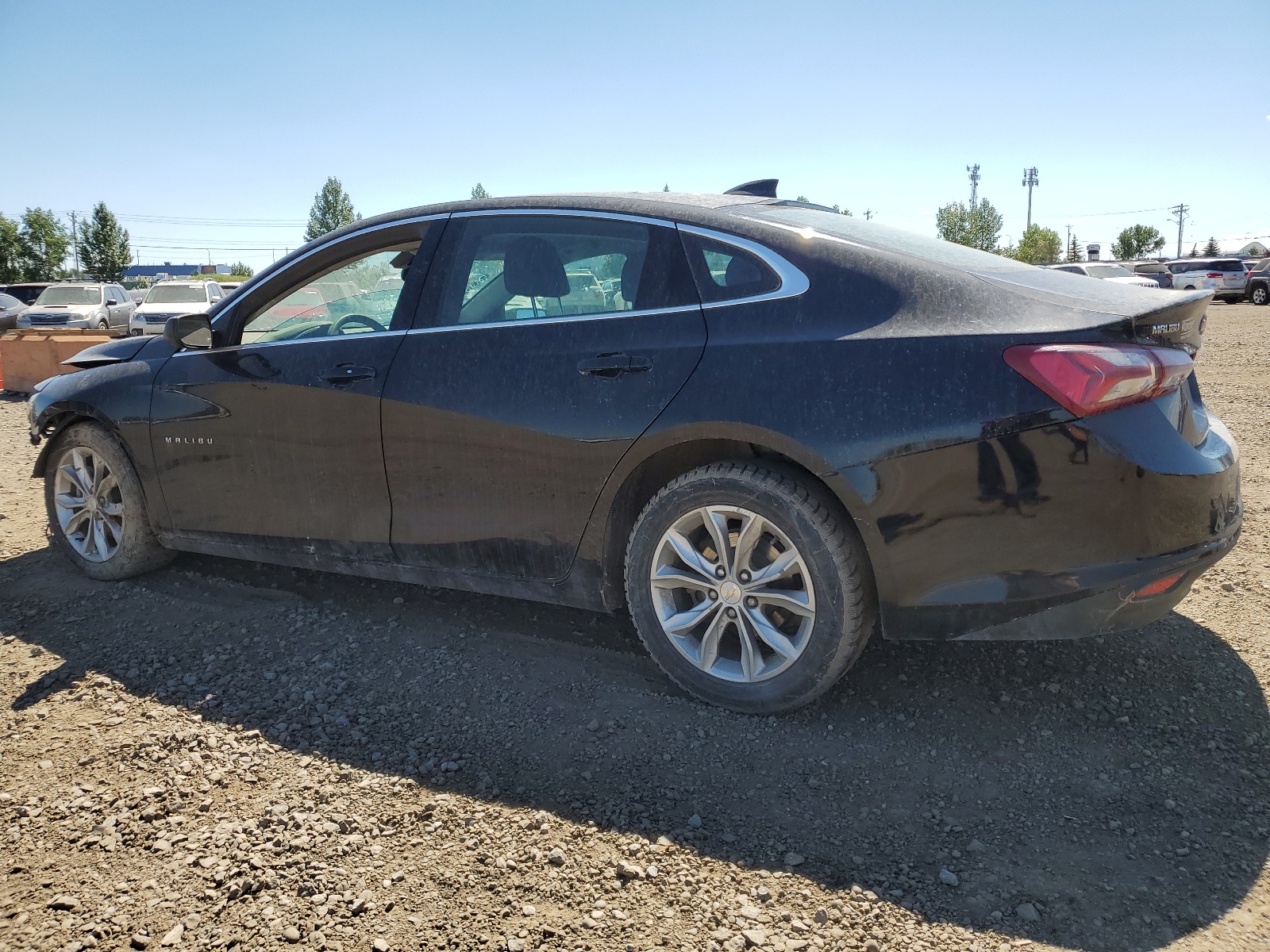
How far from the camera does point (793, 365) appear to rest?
9.40 feet

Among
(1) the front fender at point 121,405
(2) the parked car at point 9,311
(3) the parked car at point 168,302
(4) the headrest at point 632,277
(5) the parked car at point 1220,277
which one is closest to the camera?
(4) the headrest at point 632,277

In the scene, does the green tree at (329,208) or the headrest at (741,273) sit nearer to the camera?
the headrest at (741,273)

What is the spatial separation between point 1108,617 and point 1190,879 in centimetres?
71

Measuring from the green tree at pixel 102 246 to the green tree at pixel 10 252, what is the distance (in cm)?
527

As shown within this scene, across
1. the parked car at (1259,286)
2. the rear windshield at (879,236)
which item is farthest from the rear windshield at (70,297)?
the parked car at (1259,286)

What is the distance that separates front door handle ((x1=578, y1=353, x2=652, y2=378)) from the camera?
3088mm

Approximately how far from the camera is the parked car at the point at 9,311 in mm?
25875

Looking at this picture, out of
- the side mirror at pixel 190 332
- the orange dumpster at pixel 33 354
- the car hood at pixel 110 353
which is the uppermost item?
the side mirror at pixel 190 332

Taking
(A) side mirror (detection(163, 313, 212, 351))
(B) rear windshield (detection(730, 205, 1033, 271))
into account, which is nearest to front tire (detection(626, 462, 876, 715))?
(B) rear windshield (detection(730, 205, 1033, 271))

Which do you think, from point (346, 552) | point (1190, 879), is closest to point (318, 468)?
point (346, 552)

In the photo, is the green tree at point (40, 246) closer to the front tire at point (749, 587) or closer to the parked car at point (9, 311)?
the parked car at point (9, 311)

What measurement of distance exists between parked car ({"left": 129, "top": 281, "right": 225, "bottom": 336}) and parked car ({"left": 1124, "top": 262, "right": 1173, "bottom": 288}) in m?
28.7

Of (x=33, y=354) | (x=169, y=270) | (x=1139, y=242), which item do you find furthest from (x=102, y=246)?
(x=1139, y=242)

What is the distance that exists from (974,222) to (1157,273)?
2045 inches
